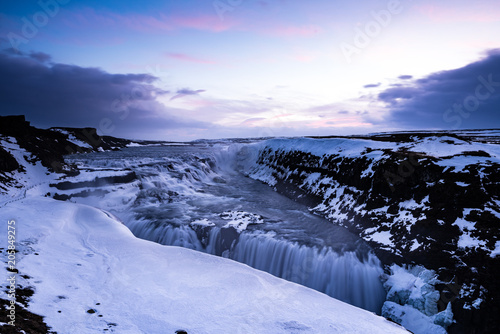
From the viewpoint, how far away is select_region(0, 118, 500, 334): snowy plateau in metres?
5.06

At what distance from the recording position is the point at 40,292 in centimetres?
488

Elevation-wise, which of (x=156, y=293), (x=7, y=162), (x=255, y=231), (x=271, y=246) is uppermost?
(x=7, y=162)

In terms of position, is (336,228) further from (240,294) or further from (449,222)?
(240,294)

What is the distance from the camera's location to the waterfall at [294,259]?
10.3 metres

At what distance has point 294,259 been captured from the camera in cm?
1177

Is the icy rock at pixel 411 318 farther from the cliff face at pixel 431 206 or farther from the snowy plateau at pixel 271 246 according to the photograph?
the cliff face at pixel 431 206

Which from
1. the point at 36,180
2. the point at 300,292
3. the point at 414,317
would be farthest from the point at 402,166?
the point at 36,180

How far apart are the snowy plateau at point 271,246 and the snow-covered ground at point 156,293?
0.03 metres

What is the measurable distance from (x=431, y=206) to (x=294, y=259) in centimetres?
649

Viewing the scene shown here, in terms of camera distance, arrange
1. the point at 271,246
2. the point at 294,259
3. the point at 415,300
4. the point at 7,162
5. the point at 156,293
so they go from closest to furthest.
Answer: the point at 156,293
the point at 415,300
the point at 294,259
the point at 271,246
the point at 7,162

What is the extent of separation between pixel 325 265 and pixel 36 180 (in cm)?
1786

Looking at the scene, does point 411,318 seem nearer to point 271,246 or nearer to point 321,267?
point 321,267

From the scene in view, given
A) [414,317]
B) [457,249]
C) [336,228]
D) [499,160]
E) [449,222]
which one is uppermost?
[499,160]

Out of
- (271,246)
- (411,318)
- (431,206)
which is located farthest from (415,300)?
(271,246)
